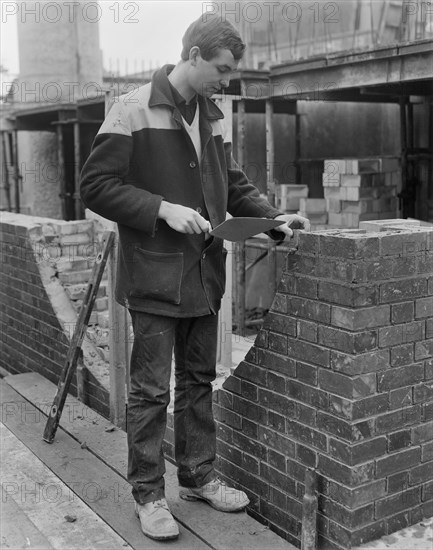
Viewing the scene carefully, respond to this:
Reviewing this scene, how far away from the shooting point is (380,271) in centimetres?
285

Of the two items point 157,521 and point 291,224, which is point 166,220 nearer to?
point 291,224

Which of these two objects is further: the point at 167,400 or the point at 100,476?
the point at 100,476

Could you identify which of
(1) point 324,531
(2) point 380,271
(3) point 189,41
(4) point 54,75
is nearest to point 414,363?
(2) point 380,271

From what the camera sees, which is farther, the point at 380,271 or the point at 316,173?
the point at 316,173

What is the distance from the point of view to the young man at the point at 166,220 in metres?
2.90

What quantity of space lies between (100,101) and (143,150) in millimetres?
8032

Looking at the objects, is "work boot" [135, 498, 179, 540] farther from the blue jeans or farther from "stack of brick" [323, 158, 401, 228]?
"stack of brick" [323, 158, 401, 228]

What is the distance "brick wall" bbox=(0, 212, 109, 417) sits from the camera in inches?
208

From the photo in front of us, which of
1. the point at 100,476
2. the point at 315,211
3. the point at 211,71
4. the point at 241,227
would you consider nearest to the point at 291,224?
the point at 241,227

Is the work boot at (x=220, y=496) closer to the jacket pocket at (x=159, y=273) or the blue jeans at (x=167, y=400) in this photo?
the blue jeans at (x=167, y=400)

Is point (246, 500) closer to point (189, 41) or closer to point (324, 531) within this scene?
point (324, 531)

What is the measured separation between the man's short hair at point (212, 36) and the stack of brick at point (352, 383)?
826 mm

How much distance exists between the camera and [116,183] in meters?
2.91

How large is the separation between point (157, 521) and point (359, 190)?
6344 millimetres
